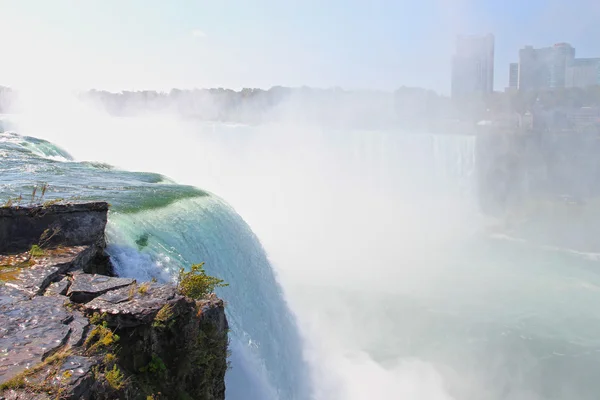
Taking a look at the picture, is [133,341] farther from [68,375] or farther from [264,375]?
[264,375]

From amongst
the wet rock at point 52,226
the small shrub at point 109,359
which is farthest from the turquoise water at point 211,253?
the small shrub at point 109,359

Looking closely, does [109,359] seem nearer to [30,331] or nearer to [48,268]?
[30,331]

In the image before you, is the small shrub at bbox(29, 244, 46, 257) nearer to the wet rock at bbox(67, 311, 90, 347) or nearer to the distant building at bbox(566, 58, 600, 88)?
the wet rock at bbox(67, 311, 90, 347)

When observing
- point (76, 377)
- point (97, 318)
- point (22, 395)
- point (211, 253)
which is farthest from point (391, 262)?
point (22, 395)

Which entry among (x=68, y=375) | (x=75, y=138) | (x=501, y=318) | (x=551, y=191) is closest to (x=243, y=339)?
(x=68, y=375)

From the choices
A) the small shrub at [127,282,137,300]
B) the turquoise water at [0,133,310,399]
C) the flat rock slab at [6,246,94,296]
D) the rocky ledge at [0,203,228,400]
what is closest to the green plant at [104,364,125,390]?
the rocky ledge at [0,203,228,400]

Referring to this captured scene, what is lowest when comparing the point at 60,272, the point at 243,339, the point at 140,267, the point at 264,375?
the point at 264,375

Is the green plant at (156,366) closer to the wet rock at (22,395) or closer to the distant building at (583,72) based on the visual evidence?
the wet rock at (22,395)
